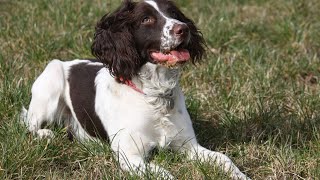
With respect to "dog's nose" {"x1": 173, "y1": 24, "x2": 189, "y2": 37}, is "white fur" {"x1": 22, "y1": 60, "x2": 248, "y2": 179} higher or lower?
lower

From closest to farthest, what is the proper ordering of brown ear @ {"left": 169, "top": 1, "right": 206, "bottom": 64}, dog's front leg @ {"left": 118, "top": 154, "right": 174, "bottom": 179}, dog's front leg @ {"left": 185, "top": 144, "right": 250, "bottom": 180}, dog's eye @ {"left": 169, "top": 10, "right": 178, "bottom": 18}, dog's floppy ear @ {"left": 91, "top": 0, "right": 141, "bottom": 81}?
dog's front leg @ {"left": 118, "top": 154, "right": 174, "bottom": 179} < dog's front leg @ {"left": 185, "top": 144, "right": 250, "bottom": 180} < dog's floppy ear @ {"left": 91, "top": 0, "right": 141, "bottom": 81} < dog's eye @ {"left": 169, "top": 10, "right": 178, "bottom": 18} < brown ear @ {"left": 169, "top": 1, "right": 206, "bottom": 64}

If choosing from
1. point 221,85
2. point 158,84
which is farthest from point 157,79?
point 221,85

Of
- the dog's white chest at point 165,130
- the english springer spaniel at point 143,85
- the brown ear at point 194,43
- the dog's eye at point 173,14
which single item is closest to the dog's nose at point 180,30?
the english springer spaniel at point 143,85

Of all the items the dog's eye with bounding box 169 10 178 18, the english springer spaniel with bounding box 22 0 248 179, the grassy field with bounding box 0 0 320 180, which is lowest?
the grassy field with bounding box 0 0 320 180

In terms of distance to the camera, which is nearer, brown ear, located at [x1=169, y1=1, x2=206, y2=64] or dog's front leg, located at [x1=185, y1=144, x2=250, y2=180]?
dog's front leg, located at [x1=185, y1=144, x2=250, y2=180]

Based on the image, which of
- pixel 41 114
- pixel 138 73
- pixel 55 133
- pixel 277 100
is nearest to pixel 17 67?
pixel 41 114

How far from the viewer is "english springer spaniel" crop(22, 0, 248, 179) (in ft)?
13.8

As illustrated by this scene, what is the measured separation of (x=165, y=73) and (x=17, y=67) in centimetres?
188

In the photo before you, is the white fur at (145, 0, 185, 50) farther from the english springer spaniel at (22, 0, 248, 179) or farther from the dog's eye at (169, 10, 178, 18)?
the dog's eye at (169, 10, 178, 18)

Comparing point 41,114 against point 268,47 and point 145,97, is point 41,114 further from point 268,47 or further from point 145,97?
point 268,47

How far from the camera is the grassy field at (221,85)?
4.23m

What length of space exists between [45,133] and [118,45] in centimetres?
87

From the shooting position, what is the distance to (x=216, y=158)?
4152 millimetres

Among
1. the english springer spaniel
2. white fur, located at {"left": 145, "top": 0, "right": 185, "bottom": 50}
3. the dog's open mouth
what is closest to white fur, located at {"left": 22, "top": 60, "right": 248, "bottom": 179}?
the english springer spaniel
